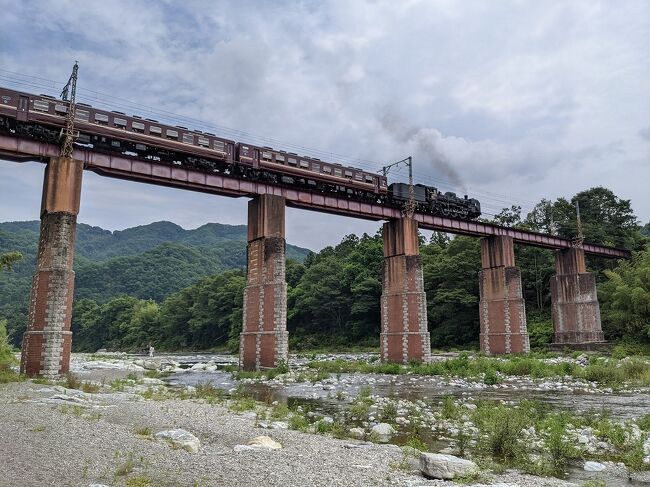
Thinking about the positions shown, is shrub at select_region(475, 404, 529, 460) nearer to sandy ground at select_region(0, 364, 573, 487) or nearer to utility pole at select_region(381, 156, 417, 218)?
sandy ground at select_region(0, 364, 573, 487)

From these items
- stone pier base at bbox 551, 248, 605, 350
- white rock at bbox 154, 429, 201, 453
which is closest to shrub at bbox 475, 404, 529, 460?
white rock at bbox 154, 429, 201, 453

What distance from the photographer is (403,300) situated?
38469 mm

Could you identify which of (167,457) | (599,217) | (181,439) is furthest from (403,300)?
(599,217)

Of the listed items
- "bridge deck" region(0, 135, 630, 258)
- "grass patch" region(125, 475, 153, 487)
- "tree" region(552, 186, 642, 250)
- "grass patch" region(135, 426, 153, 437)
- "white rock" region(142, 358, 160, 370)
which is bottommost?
"white rock" region(142, 358, 160, 370)

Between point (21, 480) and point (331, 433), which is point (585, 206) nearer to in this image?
point (331, 433)

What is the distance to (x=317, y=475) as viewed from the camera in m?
7.49

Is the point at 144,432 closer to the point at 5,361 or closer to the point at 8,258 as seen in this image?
the point at 8,258

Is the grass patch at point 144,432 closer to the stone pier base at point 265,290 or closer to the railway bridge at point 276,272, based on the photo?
the railway bridge at point 276,272

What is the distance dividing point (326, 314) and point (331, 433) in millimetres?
72762

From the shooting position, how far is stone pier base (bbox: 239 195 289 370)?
3216cm

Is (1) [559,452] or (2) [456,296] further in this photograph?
(2) [456,296]

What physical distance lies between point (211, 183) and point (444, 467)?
28.1m

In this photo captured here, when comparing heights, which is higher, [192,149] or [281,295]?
[192,149]

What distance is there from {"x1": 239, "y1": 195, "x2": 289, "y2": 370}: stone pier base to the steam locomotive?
106 inches
